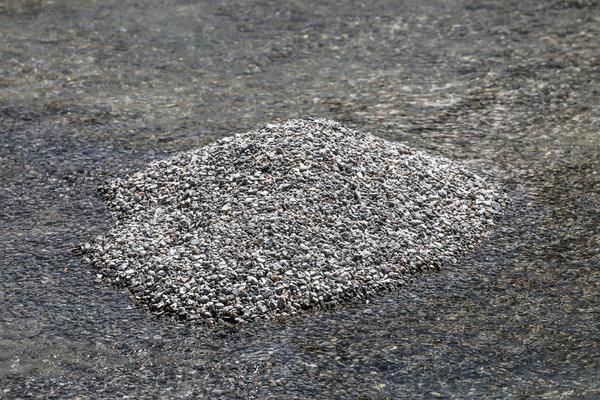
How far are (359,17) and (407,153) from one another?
6.41m

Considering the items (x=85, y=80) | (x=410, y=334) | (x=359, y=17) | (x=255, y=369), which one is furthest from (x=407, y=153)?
(x=359, y=17)

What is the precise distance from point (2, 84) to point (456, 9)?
820 centimetres

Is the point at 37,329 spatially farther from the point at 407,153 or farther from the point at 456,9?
the point at 456,9

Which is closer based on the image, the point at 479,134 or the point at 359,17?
the point at 479,134

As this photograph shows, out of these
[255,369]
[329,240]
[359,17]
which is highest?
[359,17]

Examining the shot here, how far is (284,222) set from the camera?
5.74 m

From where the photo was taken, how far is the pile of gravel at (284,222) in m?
5.25

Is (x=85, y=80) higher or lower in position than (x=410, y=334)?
higher

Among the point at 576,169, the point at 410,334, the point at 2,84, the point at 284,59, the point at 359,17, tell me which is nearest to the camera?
the point at 410,334

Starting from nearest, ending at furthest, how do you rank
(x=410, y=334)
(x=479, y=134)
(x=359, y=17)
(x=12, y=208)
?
(x=410, y=334)
(x=12, y=208)
(x=479, y=134)
(x=359, y=17)

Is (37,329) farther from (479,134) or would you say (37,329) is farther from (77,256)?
(479,134)

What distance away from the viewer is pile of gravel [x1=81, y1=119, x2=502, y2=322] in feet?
17.2

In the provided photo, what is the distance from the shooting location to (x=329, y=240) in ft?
18.6

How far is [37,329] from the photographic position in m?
5.04
